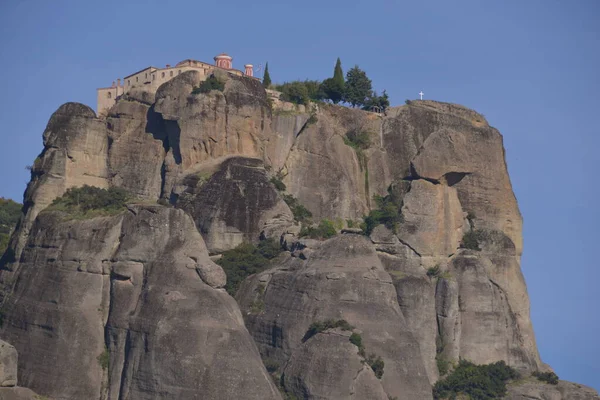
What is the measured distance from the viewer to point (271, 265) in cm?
8256

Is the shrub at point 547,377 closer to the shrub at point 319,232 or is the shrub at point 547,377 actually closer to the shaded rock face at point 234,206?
the shrub at point 319,232

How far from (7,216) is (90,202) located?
24412mm

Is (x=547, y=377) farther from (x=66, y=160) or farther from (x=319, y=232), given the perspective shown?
(x=66, y=160)

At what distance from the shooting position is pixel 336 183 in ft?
295

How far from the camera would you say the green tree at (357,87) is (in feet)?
315

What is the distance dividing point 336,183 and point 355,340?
1550 cm

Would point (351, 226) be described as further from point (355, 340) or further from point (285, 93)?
point (355, 340)

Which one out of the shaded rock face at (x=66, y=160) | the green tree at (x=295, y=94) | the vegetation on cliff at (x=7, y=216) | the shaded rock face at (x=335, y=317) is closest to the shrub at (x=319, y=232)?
the shaded rock face at (x=335, y=317)

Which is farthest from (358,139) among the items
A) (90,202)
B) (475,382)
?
(90,202)

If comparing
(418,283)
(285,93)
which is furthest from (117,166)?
(418,283)

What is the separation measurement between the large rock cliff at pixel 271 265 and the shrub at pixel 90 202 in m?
0.87

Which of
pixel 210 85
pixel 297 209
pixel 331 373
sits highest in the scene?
pixel 210 85

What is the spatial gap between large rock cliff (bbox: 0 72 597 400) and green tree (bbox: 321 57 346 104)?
6.62 feet

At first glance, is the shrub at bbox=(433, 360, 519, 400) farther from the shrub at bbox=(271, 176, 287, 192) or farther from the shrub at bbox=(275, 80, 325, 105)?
the shrub at bbox=(275, 80, 325, 105)
